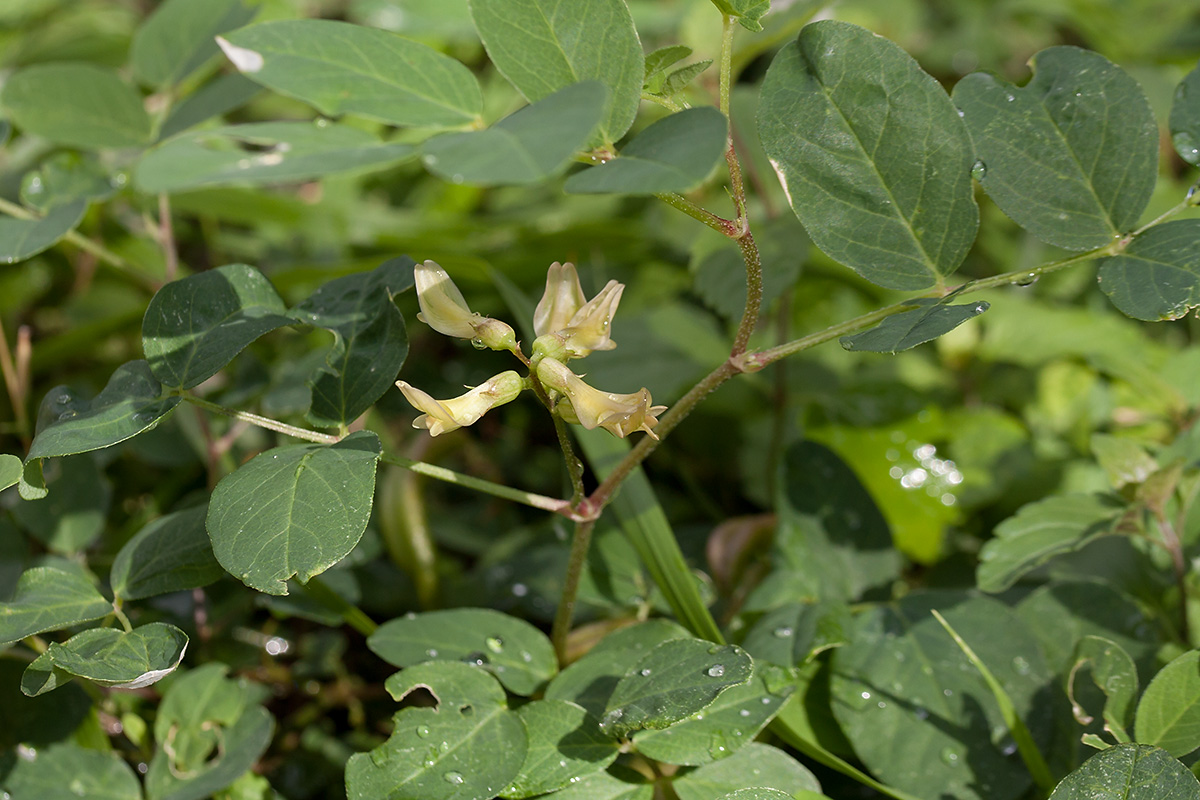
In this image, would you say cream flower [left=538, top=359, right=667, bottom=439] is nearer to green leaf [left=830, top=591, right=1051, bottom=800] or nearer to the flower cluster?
the flower cluster

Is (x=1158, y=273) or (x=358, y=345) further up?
(x=1158, y=273)

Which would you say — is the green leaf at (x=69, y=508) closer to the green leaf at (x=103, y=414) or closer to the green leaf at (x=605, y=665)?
the green leaf at (x=103, y=414)

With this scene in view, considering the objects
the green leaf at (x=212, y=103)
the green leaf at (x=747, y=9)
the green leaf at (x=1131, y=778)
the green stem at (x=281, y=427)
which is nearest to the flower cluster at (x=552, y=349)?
the green stem at (x=281, y=427)

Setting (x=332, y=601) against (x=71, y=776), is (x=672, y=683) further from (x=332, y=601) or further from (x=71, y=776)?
(x=71, y=776)

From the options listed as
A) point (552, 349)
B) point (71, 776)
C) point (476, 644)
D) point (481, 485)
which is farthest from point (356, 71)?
point (71, 776)

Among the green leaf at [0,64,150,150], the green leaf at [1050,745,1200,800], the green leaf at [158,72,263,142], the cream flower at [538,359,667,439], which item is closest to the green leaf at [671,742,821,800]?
the green leaf at [1050,745,1200,800]
